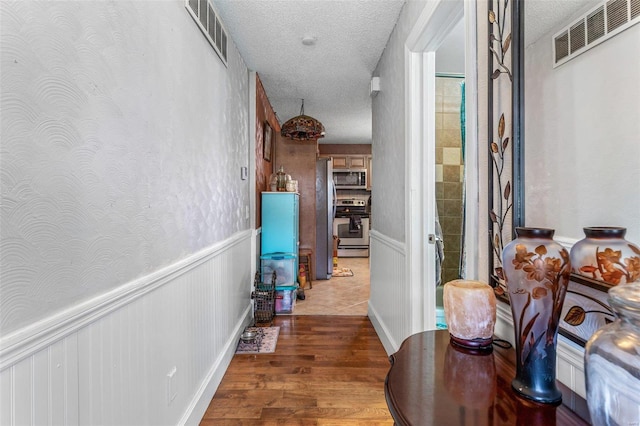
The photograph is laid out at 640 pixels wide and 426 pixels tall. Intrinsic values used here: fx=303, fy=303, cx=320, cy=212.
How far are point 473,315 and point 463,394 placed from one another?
0.24 meters

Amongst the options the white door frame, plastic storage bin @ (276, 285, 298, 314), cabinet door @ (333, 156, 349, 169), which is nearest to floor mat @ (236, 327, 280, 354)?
plastic storage bin @ (276, 285, 298, 314)

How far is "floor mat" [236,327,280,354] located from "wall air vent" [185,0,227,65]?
84.9 inches

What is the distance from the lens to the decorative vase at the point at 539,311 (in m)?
0.63

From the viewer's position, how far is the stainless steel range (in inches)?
254

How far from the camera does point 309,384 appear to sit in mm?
1942

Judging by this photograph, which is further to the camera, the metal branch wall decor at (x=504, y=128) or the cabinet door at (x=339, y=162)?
the cabinet door at (x=339, y=162)

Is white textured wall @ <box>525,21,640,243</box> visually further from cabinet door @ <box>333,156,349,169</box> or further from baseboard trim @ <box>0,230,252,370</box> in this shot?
cabinet door @ <box>333,156,349,169</box>

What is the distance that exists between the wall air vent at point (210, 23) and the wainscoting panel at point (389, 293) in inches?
69.8

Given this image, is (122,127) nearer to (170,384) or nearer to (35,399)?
(35,399)

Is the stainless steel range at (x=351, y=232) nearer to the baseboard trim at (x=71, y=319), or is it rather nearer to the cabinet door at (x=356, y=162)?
the cabinet door at (x=356, y=162)

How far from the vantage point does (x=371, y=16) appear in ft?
6.79

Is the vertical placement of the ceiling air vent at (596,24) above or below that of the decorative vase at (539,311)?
above

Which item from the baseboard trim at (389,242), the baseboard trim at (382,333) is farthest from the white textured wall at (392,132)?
the baseboard trim at (382,333)

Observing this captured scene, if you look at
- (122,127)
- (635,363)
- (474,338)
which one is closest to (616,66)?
(635,363)
